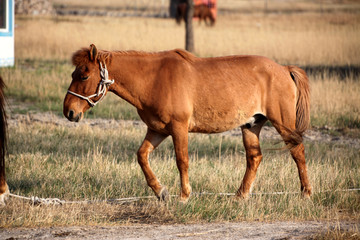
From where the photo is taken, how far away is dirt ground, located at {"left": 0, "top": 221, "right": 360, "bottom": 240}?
5062 mm

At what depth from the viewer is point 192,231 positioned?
5.31 m

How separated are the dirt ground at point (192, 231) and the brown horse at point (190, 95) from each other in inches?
30.2

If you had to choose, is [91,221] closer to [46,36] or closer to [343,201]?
[343,201]

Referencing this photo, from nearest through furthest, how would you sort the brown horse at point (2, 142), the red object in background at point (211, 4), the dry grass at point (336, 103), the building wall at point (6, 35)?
the brown horse at point (2, 142) → the dry grass at point (336, 103) → the building wall at point (6, 35) → the red object in background at point (211, 4)

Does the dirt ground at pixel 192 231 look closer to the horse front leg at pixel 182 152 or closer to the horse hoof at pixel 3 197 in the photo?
the horse front leg at pixel 182 152

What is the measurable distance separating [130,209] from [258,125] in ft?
6.20

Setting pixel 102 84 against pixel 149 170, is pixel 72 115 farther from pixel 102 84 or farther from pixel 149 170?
pixel 149 170

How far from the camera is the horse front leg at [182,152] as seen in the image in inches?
233

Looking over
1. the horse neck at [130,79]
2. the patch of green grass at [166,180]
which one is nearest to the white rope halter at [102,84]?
the horse neck at [130,79]

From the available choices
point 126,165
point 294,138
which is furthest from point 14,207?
point 294,138

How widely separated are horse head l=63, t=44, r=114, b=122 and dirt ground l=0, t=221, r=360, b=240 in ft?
4.16

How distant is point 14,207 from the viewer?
581cm

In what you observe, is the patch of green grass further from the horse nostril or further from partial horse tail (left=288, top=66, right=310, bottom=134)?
the horse nostril

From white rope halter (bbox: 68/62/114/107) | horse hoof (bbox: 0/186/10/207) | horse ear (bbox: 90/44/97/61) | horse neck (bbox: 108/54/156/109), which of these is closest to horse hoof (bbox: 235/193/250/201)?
horse neck (bbox: 108/54/156/109)
